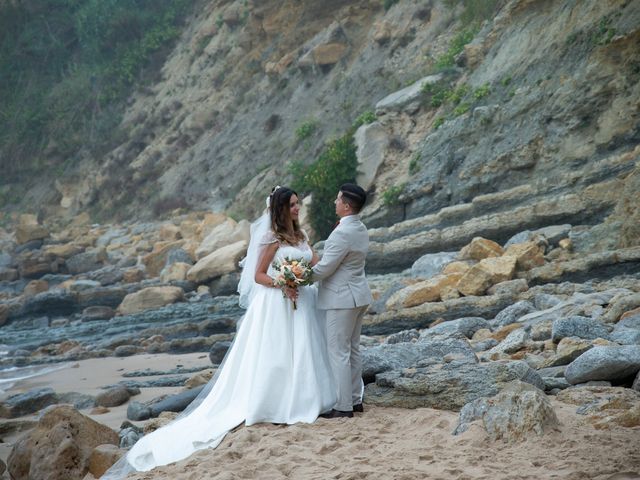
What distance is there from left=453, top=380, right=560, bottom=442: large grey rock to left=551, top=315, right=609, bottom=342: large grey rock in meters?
3.32

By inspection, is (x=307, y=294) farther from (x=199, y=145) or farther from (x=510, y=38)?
(x=199, y=145)

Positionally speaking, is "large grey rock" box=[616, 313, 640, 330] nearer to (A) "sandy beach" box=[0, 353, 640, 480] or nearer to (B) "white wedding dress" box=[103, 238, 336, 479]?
(A) "sandy beach" box=[0, 353, 640, 480]

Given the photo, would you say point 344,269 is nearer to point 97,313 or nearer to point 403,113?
point 97,313

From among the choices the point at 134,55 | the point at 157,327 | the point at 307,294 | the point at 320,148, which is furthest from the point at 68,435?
the point at 134,55

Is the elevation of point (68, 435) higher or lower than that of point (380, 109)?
lower

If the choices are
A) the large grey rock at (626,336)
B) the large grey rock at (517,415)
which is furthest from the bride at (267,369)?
the large grey rock at (626,336)

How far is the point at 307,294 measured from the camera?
24.1 ft

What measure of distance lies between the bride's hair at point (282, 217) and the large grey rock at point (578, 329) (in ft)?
11.7

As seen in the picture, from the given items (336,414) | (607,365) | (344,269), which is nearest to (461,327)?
(607,365)

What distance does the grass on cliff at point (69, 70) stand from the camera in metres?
49.8

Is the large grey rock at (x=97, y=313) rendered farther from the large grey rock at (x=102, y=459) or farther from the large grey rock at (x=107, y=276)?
the large grey rock at (x=102, y=459)

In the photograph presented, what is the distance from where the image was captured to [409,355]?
8305 millimetres

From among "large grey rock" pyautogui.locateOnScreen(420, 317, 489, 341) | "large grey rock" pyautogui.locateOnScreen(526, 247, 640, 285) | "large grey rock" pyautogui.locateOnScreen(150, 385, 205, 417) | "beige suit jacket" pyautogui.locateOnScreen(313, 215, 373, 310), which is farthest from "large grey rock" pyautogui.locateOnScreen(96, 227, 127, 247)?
"beige suit jacket" pyautogui.locateOnScreen(313, 215, 373, 310)

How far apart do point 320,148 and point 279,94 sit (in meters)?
7.29
